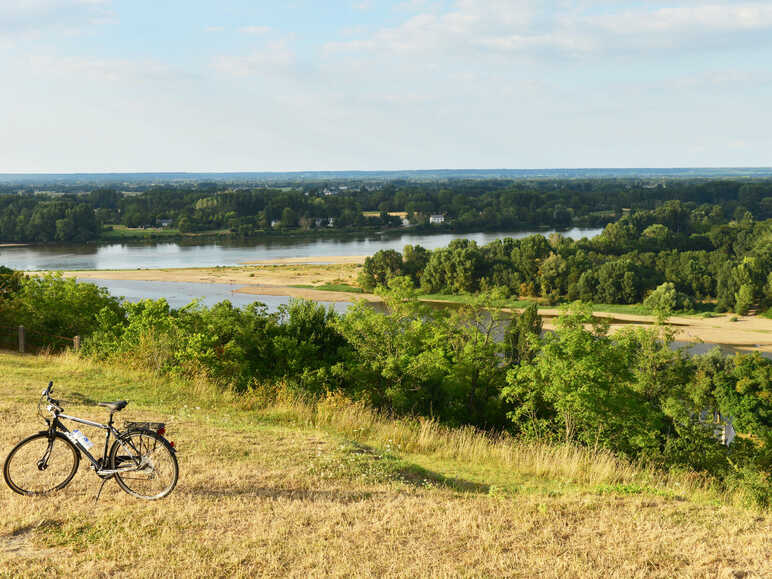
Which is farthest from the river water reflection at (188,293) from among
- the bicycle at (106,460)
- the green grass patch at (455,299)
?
the bicycle at (106,460)

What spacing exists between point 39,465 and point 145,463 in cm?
108

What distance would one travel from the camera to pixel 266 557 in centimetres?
550

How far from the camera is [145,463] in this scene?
649 cm

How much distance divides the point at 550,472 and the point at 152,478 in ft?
17.3

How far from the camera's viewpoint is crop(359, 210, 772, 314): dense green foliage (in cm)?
6450

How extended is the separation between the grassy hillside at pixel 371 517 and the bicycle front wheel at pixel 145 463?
0.53ft

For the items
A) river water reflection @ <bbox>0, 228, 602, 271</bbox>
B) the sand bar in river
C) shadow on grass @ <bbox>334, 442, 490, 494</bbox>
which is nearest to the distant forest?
river water reflection @ <bbox>0, 228, 602, 271</bbox>

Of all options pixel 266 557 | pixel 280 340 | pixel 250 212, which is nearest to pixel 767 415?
pixel 280 340

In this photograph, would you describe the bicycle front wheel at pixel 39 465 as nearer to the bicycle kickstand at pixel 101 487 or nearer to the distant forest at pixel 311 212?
the bicycle kickstand at pixel 101 487

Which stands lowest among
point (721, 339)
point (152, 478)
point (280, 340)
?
point (721, 339)

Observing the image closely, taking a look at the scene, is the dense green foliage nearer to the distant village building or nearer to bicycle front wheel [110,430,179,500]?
the distant village building

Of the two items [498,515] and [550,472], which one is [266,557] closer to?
[498,515]

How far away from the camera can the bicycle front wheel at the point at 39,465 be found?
255 inches

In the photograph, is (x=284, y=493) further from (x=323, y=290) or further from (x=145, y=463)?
(x=323, y=290)
